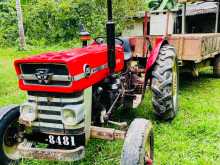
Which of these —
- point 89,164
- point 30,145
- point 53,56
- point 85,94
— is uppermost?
point 53,56

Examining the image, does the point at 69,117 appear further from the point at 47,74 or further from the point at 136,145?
the point at 136,145

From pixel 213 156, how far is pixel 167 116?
99 cm

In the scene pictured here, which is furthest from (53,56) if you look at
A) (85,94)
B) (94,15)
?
(94,15)

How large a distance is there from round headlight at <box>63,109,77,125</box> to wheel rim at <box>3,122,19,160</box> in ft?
2.75

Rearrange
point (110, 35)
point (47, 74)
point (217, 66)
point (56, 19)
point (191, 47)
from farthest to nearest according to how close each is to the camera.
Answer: point (56, 19) → point (217, 66) → point (191, 47) → point (110, 35) → point (47, 74)

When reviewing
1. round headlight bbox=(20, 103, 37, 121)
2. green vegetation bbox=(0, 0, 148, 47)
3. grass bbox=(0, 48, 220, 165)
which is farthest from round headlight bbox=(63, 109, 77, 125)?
green vegetation bbox=(0, 0, 148, 47)

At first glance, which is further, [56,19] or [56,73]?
[56,19]

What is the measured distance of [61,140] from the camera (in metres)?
3.05

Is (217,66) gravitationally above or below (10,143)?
above

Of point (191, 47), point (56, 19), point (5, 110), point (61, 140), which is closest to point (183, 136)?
point (61, 140)

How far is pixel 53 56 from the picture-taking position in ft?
10.2

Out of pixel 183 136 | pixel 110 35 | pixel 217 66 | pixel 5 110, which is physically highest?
pixel 110 35

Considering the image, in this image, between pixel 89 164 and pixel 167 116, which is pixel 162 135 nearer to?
pixel 167 116

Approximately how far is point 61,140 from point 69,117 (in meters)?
0.26
